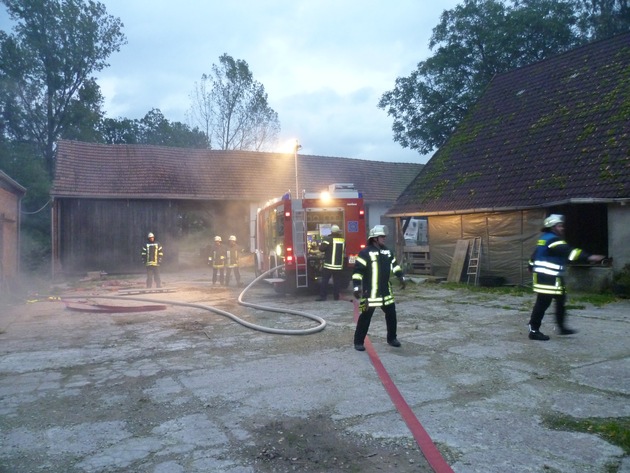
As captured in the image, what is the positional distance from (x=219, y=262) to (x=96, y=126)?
1090 inches

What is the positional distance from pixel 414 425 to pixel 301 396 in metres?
1.30

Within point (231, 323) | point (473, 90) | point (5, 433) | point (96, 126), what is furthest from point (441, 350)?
point (96, 126)

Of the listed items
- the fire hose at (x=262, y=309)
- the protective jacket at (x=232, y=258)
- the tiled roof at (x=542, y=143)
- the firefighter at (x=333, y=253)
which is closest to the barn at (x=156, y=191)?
the protective jacket at (x=232, y=258)

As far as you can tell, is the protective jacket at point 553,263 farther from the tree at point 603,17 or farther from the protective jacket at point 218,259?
the tree at point 603,17

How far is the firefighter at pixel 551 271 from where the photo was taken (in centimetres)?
753

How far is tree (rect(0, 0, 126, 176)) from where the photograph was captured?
35500 millimetres

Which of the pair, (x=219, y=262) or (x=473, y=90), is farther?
(x=473, y=90)

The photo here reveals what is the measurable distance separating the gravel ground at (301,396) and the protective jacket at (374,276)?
2.40 ft

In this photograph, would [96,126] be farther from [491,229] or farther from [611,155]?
[611,155]

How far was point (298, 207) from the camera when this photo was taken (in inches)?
525

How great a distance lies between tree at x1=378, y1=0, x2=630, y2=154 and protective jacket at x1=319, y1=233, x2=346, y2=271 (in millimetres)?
20213

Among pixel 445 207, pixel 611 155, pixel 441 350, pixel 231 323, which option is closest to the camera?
pixel 441 350

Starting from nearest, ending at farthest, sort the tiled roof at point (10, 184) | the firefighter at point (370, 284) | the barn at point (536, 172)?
the firefighter at point (370, 284), the barn at point (536, 172), the tiled roof at point (10, 184)

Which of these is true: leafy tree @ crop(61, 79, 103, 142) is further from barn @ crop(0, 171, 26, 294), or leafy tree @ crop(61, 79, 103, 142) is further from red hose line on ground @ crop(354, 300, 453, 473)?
red hose line on ground @ crop(354, 300, 453, 473)
